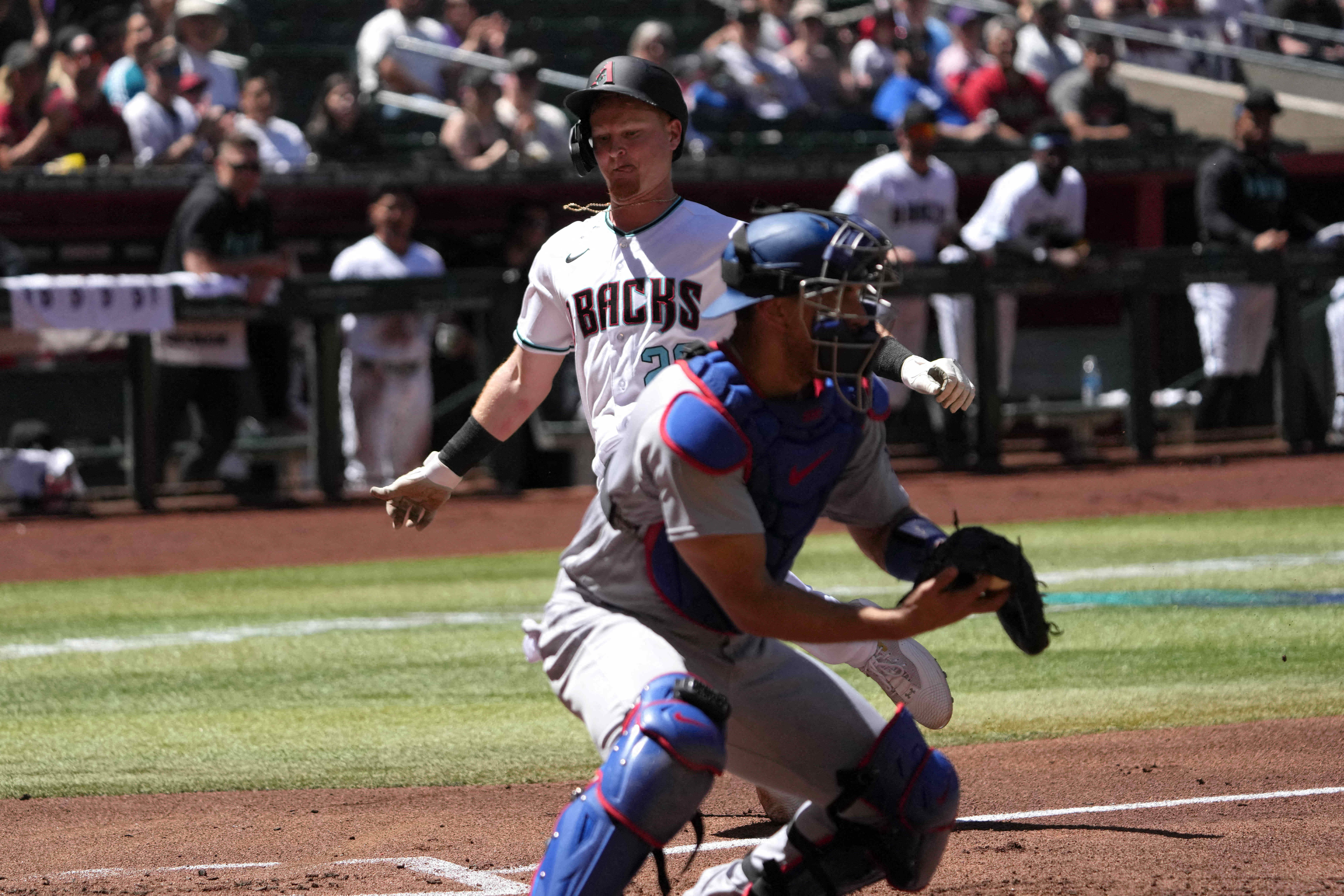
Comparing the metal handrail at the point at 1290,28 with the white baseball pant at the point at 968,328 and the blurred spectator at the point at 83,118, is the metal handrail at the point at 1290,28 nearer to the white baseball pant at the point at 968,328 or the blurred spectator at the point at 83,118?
the white baseball pant at the point at 968,328

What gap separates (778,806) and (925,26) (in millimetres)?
14255

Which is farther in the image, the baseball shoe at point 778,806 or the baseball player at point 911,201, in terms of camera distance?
the baseball player at point 911,201

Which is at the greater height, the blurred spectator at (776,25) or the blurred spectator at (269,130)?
the blurred spectator at (776,25)

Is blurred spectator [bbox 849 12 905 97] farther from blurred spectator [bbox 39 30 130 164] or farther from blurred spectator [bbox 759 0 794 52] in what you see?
blurred spectator [bbox 39 30 130 164]

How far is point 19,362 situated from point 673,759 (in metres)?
10.7

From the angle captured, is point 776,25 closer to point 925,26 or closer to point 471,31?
point 925,26

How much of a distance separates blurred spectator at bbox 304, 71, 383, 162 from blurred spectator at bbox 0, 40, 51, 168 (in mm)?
2075

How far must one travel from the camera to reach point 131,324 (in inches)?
499

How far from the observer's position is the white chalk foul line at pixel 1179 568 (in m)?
9.84

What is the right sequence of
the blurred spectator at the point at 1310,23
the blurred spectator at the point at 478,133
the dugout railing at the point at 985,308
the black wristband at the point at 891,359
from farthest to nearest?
the blurred spectator at the point at 1310,23, the blurred spectator at the point at 478,133, the dugout railing at the point at 985,308, the black wristband at the point at 891,359

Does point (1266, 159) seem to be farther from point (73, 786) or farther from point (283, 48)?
point (73, 786)

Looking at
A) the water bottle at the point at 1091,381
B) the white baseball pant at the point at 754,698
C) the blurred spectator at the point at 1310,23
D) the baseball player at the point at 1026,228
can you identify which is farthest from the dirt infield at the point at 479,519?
the white baseball pant at the point at 754,698

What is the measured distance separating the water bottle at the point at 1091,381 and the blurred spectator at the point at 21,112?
330 inches

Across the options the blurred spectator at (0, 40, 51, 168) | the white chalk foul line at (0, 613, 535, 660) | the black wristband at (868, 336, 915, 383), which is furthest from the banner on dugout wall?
the black wristband at (868, 336, 915, 383)
